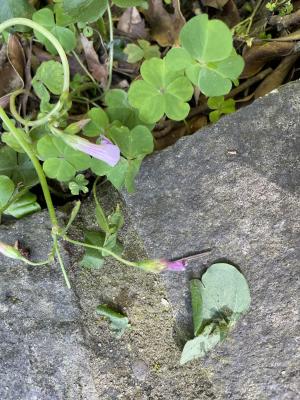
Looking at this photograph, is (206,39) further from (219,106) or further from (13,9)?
(13,9)

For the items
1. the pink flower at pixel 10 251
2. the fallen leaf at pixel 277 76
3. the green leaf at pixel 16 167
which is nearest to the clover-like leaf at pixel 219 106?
the fallen leaf at pixel 277 76

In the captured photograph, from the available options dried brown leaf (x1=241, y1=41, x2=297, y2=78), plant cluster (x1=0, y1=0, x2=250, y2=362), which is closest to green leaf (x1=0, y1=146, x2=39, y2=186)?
plant cluster (x1=0, y1=0, x2=250, y2=362)

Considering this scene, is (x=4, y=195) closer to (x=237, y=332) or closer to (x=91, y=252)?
(x=91, y=252)

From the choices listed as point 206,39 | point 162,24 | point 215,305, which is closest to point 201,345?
point 215,305

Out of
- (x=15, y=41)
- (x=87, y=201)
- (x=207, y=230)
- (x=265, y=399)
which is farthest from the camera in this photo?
(x=15, y=41)

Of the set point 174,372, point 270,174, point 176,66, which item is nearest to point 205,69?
point 176,66

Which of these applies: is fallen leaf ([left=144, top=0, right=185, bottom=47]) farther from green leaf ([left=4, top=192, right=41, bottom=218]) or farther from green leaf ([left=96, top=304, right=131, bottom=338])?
green leaf ([left=96, top=304, right=131, bottom=338])
